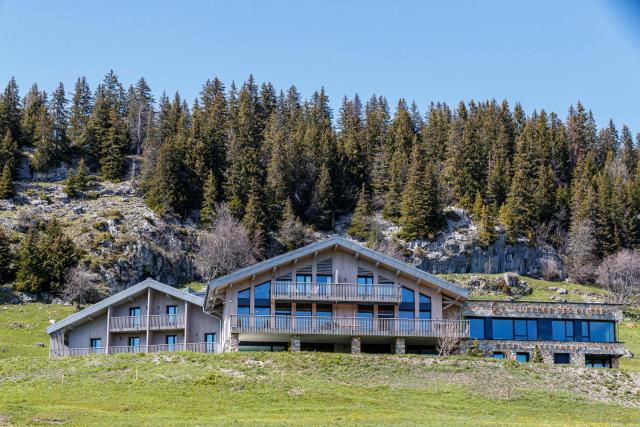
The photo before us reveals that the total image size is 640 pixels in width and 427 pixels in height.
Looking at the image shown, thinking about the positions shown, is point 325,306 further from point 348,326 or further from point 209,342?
point 209,342

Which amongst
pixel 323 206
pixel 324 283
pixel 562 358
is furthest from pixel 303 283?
pixel 323 206

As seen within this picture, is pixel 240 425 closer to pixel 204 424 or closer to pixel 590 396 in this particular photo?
pixel 204 424

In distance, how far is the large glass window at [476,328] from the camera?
5809 centimetres

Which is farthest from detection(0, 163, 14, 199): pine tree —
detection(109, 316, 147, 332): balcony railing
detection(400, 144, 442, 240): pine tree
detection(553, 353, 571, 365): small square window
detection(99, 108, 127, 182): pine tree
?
detection(553, 353, 571, 365): small square window

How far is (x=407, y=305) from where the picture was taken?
57.3 m

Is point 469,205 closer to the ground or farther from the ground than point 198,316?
farther from the ground

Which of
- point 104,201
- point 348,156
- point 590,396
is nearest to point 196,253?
point 104,201

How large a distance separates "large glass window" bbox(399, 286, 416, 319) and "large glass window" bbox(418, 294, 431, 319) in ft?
1.54

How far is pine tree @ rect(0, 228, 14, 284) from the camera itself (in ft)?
299

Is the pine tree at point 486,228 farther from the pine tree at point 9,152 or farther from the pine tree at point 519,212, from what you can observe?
the pine tree at point 9,152

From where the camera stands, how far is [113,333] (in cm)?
6153

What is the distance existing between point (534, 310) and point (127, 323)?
2466 centimetres

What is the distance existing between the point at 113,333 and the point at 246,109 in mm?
84305

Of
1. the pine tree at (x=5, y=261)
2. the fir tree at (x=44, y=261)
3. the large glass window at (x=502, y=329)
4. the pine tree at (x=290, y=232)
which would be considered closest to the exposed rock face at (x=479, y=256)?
the pine tree at (x=290, y=232)
